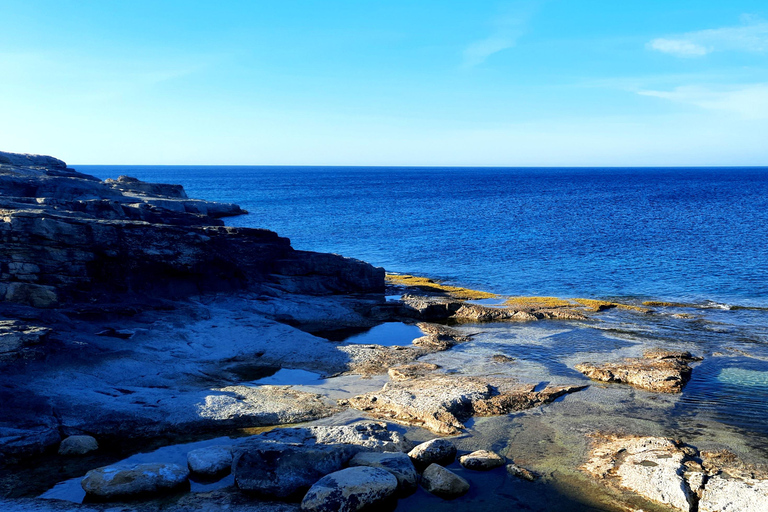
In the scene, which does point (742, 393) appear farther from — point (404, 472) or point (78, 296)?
point (78, 296)

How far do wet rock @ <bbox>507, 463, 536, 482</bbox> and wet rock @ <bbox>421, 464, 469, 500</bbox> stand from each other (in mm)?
1491

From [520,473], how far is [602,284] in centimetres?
3065

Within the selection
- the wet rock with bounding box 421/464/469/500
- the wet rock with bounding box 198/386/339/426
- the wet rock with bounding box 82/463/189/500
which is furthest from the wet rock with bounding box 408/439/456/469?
the wet rock with bounding box 82/463/189/500

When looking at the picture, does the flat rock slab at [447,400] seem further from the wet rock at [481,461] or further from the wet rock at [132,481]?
the wet rock at [132,481]

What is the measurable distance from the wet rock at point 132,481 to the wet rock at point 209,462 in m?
0.47

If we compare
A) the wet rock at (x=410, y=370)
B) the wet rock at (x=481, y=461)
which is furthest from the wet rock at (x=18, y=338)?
the wet rock at (x=481, y=461)

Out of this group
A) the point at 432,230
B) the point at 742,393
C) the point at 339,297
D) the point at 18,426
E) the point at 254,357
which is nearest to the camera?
the point at 18,426

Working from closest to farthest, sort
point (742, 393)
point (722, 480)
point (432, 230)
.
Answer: point (722, 480) → point (742, 393) → point (432, 230)

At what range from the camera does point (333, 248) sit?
2512 inches

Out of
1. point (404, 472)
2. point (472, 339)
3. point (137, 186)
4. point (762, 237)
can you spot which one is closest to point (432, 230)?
point (762, 237)

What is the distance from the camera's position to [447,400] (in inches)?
752

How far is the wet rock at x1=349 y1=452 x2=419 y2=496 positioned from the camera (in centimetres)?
1400

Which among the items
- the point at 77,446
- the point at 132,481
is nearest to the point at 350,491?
the point at 132,481

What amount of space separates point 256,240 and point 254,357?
1387 centimetres
